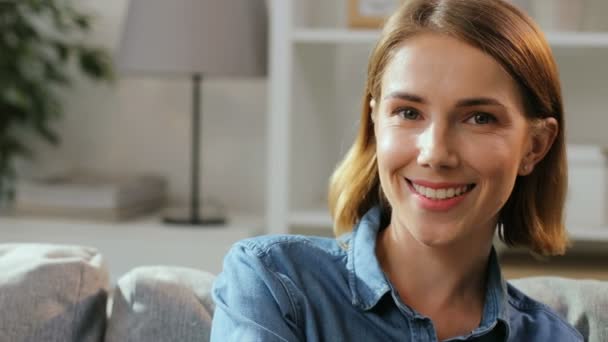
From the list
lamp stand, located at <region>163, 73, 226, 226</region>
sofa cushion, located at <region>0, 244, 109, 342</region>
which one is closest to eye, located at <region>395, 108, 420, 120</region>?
sofa cushion, located at <region>0, 244, 109, 342</region>

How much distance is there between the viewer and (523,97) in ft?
3.91

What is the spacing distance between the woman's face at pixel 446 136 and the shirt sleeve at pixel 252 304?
18cm

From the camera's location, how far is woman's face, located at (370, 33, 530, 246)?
114cm

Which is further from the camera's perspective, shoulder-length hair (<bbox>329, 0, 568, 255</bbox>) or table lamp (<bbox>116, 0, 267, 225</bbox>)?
table lamp (<bbox>116, 0, 267, 225</bbox>)

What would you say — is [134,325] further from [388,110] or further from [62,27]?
[62,27]

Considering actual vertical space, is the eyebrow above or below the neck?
above

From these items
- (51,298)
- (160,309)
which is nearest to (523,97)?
→ (160,309)

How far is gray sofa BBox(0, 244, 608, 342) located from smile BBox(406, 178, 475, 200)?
0.29 metres

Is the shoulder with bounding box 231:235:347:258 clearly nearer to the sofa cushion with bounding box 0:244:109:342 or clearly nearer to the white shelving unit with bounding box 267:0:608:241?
the sofa cushion with bounding box 0:244:109:342

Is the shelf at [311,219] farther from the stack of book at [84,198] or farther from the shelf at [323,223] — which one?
the stack of book at [84,198]

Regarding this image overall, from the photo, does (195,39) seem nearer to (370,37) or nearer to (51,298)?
(370,37)

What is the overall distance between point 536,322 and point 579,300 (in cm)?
9

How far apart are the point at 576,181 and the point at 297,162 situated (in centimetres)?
70

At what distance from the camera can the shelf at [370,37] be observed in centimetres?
233
